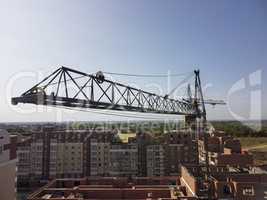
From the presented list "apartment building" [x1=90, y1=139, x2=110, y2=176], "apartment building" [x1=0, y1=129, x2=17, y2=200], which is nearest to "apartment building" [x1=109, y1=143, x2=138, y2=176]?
"apartment building" [x1=90, y1=139, x2=110, y2=176]

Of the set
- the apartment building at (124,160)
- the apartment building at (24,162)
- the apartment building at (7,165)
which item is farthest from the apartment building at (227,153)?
the apartment building at (24,162)

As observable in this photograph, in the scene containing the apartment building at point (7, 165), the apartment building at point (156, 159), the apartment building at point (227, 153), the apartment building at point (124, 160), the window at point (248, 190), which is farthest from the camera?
the apartment building at point (124, 160)

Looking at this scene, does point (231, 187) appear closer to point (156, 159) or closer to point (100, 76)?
point (100, 76)

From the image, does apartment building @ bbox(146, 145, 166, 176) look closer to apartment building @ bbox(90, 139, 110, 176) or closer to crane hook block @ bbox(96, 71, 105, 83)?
apartment building @ bbox(90, 139, 110, 176)

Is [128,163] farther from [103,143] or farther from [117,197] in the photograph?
[117,197]

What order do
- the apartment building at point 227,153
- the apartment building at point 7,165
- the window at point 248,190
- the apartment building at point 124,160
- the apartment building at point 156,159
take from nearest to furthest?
the apartment building at point 7,165 → the window at point 248,190 → the apartment building at point 227,153 → the apartment building at point 156,159 → the apartment building at point 124,160

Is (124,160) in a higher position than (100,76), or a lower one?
lower

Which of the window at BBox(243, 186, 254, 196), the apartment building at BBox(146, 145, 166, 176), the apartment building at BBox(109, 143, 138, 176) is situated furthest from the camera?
the apartment building at BBox(109, 143, 138, 176)

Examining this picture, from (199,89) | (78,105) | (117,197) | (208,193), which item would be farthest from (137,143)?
(78,105)

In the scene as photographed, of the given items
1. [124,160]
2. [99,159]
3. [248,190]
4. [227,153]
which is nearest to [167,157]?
[124,160]

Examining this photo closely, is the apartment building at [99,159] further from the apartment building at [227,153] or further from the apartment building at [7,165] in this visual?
the apartment building at [7,165]
